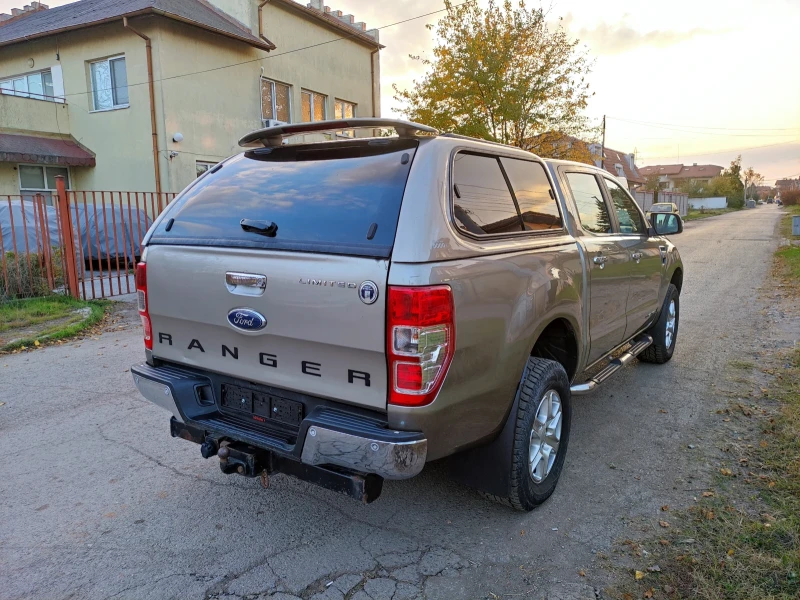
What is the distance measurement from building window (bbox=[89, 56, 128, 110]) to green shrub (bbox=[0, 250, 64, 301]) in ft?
30.0

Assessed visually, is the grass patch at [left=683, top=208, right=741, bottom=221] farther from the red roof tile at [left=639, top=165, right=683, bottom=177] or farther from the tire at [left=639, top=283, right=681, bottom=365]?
the red roof tile at [left=639, top=165, right=683, bottom=177]

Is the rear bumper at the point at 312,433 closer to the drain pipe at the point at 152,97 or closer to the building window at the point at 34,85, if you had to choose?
the drain pipe at the point at 152,97

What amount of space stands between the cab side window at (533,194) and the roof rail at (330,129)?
69 cm

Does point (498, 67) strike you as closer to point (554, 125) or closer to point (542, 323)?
point (554, 125)

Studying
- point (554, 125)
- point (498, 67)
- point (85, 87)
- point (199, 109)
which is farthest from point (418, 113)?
point (85, 87)

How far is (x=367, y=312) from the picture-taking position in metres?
2.43

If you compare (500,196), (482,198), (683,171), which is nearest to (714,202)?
(683,171)

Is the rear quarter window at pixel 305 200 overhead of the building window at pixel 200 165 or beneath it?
beneath

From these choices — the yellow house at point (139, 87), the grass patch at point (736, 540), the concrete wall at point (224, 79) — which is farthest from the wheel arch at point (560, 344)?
the concrete wall at point (224, 79)

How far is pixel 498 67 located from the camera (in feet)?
57.6

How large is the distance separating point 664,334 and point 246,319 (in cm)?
462

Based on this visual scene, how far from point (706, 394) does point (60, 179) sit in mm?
9020

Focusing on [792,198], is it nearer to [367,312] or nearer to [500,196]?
[500,196]

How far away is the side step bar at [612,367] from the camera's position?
371 cm
